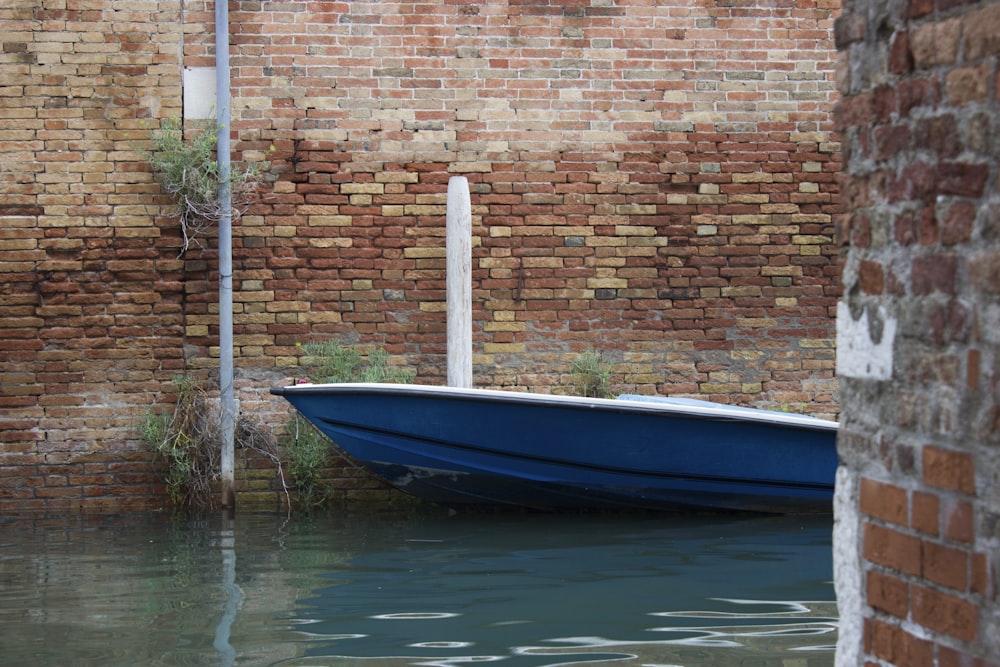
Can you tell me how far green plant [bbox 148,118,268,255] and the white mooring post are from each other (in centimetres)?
125

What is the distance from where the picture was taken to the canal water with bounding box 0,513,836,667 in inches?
153

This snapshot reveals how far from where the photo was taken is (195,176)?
667 cm

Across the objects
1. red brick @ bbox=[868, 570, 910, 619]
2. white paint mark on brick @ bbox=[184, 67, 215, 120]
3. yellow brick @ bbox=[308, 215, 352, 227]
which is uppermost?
white paint mark on brick @ bbox=[184, 67, 215, 120]

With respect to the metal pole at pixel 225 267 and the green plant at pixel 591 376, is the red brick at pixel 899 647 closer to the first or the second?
the green plant at pixel 591 376

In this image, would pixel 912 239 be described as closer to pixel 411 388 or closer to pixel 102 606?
pixel 102 606

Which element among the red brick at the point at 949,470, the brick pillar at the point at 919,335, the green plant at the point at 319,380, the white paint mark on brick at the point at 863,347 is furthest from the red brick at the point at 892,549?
the green plant at the point at 319,380

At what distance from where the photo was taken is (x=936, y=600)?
5.51 ft

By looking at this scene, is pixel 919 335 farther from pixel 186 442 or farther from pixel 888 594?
pixel 186 442

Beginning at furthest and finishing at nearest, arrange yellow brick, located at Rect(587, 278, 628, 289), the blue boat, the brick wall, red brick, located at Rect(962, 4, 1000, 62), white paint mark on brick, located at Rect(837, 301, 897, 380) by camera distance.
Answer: yellow brick, located at Rect(587, 278, 628, 289)
the brick wall
the blue boat
white paint mark on brick, located at Rect(837, 301, 897, 380)
red brick, located at Rect(962, 4, 1000, 62)

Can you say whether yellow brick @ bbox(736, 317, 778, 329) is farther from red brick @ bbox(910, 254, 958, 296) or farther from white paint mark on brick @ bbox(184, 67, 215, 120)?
red brick @ bbox(910, 254, 958, 296)

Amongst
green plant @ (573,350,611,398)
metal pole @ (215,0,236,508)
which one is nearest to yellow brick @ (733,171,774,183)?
green plant @ (573,350,611,398)

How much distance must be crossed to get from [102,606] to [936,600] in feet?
12.3

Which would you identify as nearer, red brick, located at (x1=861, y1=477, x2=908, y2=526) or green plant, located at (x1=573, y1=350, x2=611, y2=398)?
red brick, located at (x1=861, y1=477, x2=908, y2=526)

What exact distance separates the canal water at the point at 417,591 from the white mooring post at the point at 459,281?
909 mm
